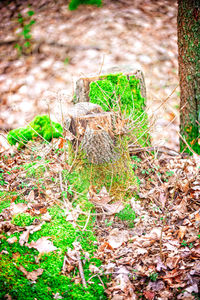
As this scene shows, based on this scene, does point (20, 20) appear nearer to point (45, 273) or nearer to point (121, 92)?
point (121, 92)

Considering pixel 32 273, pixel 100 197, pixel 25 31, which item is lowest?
pixel 100 197

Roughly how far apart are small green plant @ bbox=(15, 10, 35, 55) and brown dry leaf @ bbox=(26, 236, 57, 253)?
670 cm

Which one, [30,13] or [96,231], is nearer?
[96,231]

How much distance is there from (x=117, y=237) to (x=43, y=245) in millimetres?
744

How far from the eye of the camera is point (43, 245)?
87.6 inches

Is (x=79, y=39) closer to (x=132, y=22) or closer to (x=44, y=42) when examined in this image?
(x=44, y=42)

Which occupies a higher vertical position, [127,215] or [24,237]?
[24,237]

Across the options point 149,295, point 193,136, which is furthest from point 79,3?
point 149,295

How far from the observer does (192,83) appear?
11.5 ft

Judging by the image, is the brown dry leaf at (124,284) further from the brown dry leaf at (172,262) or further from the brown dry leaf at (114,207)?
the brown dry leaf at (114,207)

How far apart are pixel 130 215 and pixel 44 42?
6906 millimetres

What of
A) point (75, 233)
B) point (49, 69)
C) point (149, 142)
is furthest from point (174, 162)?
point (49, 69)

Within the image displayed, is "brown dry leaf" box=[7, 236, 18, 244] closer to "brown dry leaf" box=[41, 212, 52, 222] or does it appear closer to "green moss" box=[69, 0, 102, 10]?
"brown dry leaf" box=[41, 212, 52, 222]

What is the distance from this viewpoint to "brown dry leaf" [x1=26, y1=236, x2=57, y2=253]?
2.19m
